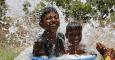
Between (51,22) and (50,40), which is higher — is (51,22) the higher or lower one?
the higher one

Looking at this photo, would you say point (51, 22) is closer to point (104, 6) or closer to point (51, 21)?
point (51, 21)

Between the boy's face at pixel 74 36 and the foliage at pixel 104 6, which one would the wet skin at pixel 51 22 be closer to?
the boy's face at pixel 74 36

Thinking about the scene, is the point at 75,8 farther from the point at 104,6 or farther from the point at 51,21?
the point at 51,21

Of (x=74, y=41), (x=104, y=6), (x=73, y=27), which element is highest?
(x=104, y=6)

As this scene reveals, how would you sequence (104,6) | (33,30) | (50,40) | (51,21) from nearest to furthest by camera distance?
(51,21) < (50,40) < (33,30) < (104,6)

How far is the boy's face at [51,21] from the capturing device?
4.04 metres

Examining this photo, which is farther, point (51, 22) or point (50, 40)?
point (50, 40)

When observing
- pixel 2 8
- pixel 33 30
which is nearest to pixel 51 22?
pixel 33 30

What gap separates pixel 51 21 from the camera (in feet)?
13.3

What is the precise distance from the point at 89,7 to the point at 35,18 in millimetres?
673

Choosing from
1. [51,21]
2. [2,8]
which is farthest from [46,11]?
[2,8]

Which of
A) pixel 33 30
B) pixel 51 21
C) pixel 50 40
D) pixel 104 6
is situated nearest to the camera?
pixel 51 21

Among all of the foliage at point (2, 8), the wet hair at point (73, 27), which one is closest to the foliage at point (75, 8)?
the wet hair at point (73, 27)

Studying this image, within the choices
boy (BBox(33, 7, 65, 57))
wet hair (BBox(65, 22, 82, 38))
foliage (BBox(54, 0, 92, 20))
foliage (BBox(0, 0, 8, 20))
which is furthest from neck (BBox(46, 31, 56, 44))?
foliage (BBox(0, 0, 8, 20))
